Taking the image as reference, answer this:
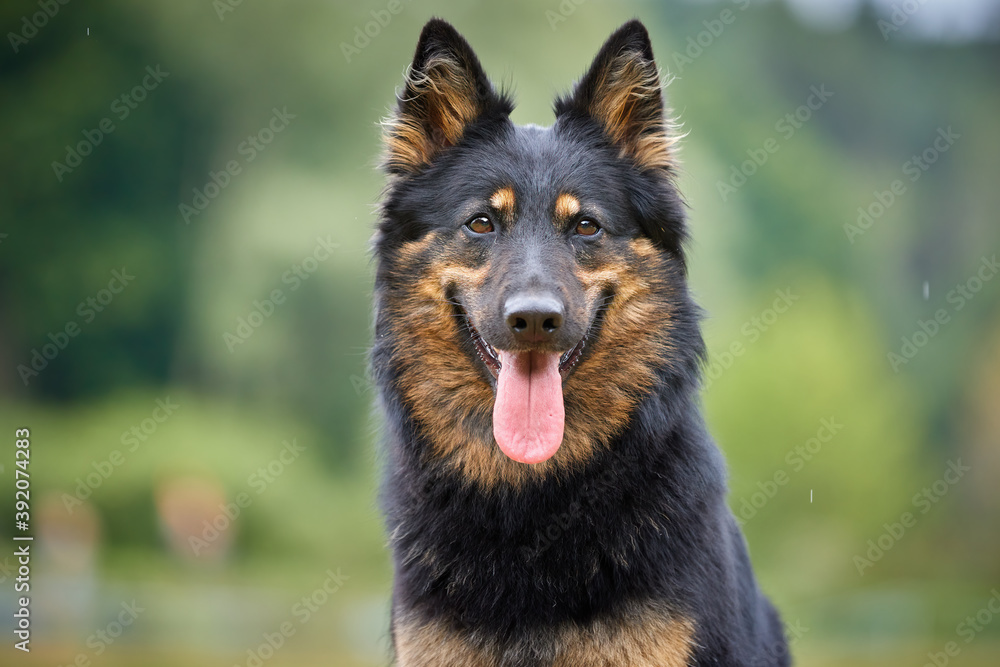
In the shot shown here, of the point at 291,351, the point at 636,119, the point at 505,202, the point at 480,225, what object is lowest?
the point at 291,351

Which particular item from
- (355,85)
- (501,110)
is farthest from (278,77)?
(501,110)

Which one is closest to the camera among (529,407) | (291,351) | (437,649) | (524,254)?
(437,649)

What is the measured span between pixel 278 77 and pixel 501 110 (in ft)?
56.0

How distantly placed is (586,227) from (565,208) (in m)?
0.14

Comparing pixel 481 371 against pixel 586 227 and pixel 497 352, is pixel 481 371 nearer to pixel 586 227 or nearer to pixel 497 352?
pixel 497 352

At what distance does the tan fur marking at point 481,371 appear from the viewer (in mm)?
4227

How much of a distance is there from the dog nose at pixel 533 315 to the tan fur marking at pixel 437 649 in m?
1.26

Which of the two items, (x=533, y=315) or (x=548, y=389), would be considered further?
(x=548, y=389)

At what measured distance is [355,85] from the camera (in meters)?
19.2

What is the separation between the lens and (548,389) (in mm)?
4035

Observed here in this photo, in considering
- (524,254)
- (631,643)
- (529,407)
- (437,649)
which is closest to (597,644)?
(631,643)

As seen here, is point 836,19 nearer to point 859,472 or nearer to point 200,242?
point 859,472

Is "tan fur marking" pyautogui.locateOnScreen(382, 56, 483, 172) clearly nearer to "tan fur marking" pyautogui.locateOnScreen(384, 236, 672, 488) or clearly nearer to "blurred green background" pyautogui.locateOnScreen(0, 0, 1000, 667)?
"tan fur marking" pyautogui.locateOnScreen(384, 236, 672, 488)

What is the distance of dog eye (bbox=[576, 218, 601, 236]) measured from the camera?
4.34 metres
